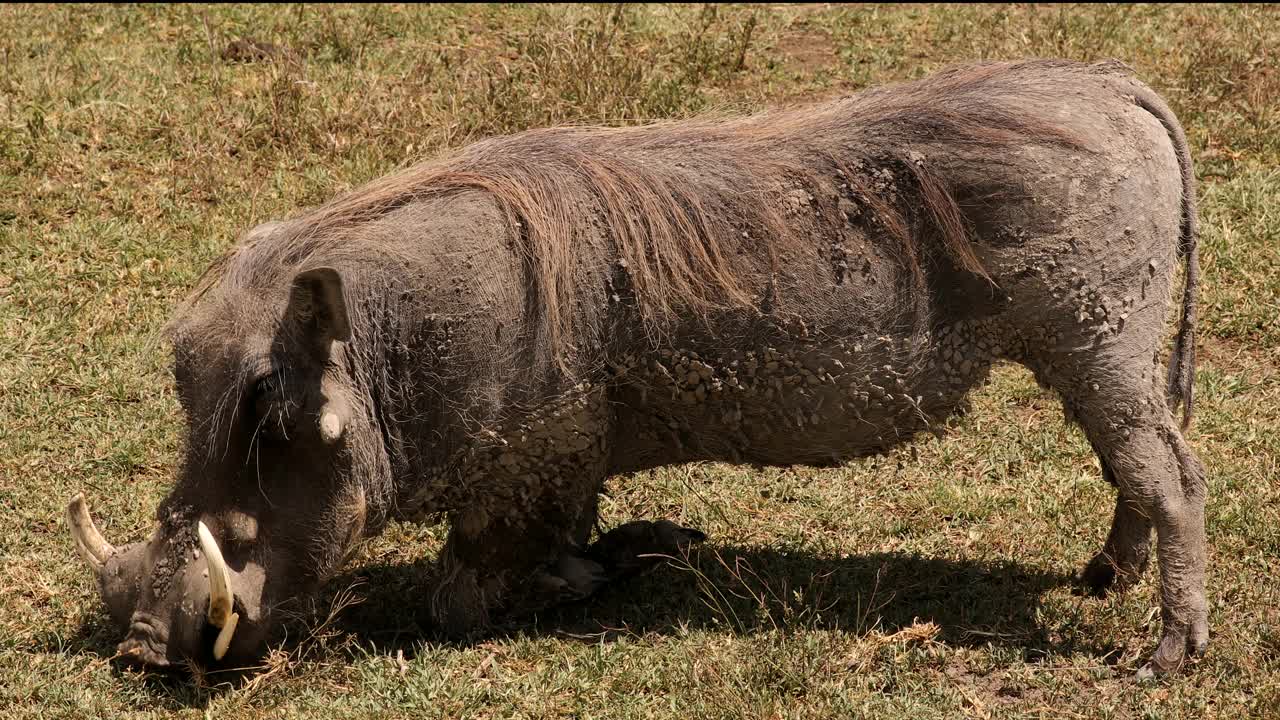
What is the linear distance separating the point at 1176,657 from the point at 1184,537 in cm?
31

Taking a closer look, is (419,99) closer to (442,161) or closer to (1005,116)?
(442,161)

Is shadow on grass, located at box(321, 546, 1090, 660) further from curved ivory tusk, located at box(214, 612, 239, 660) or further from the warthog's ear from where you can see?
the warthog's ear

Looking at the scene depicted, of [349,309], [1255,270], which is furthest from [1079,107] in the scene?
[1255,270]

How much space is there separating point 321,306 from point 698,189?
99 cm

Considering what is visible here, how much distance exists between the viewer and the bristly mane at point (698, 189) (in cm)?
357

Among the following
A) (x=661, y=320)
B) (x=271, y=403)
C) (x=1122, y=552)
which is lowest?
(x=1122, y=552)

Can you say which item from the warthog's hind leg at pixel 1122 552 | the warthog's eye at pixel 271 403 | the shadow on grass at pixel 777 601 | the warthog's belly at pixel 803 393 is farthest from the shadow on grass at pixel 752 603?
the warthog's eye at pixel 271 403

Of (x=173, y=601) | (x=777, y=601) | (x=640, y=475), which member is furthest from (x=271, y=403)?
(x=640, y=475)

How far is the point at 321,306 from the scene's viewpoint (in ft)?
11.1

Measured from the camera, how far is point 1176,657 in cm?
368

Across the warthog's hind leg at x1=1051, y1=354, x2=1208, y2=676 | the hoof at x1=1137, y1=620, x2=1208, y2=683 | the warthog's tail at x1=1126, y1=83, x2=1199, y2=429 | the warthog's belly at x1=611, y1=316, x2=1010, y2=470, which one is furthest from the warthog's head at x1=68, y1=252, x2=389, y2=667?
the warthog's tail at x1=1126, y1=83, x2=1199, y2=429

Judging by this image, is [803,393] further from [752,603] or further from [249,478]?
[249,478]

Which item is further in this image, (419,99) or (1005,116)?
(419,99)

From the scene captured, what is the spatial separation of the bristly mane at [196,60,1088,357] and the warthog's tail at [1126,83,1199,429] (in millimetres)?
272
